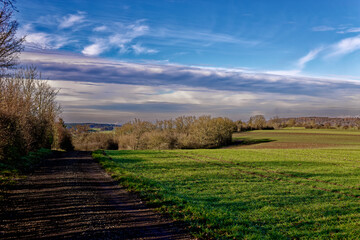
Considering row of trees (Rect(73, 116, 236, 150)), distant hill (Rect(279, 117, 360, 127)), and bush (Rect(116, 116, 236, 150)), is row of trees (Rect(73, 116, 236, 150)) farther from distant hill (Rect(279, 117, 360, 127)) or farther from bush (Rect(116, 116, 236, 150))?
distant hill (Rect(279, 117, 360, 127))

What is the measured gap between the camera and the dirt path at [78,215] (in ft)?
22.4

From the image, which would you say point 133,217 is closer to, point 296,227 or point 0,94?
point 296,227

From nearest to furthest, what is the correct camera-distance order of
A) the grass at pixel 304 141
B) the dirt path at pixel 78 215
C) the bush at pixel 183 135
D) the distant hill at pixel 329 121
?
the dirt path at pixel 78 215 → the grass at pixel 304 141 → the bush at pixel 183 135 → the distant hill at pixel 329 121

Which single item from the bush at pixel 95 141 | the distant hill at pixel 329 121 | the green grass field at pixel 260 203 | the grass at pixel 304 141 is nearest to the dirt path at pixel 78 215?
the green grass field at pixel 260 203

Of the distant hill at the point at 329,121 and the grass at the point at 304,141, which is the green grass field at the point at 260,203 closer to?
the grass at the point at 304,141

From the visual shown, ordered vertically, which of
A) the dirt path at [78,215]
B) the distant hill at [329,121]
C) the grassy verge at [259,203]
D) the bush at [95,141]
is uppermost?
the distant hill at [329,121]

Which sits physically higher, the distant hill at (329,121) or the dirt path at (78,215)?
the distant hill at (329,121)

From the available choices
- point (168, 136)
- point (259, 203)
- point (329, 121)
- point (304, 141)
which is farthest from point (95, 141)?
point (329, 121)

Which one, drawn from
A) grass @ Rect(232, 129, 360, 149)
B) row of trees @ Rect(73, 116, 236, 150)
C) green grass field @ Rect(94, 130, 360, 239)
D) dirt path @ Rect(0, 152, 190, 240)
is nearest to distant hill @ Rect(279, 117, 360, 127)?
grass @ Rect(232, 129, 360, 149)

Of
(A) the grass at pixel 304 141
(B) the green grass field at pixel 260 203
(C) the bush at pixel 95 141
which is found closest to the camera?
(B) the green grass field at pixel 260 203

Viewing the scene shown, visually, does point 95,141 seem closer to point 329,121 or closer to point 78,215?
Result: point 78,215

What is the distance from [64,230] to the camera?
6.99 meters

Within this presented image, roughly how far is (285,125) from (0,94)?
107612mm

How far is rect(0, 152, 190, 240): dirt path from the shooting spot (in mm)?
6828
